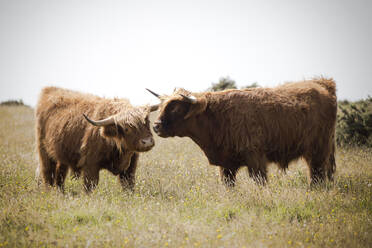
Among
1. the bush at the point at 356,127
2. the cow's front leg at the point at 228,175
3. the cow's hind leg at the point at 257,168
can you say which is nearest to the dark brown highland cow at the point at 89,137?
the cow's front leg at the point at 228,175

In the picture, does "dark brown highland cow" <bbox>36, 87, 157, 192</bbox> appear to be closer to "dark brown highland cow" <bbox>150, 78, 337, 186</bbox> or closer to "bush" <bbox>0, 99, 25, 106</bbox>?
"dark brown highland cow" <bbox>150, 78, 337, 186</bbox>

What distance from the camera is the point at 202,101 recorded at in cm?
571

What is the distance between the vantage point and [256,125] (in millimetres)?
5527

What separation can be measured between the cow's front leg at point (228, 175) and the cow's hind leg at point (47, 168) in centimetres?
337

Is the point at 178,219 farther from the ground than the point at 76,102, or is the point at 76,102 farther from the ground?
the point at 76,102

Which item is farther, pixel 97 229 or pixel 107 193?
pixel 107 193

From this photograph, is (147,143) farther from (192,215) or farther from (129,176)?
(192,215)

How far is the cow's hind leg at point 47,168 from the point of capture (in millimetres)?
6449

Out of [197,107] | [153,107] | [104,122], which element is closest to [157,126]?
[153,107]

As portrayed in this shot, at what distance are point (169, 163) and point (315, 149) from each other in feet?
11.7

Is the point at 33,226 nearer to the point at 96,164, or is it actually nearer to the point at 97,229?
the point at 97,229

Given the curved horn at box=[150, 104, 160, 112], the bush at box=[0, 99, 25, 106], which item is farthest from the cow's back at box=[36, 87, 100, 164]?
the bush at box=[0, 99, 25, 106]

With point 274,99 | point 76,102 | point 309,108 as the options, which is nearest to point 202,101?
point 274,99

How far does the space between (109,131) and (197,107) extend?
1572 millimetres
